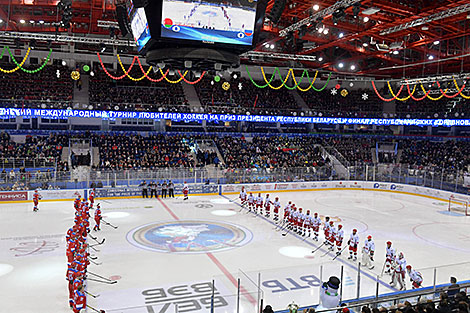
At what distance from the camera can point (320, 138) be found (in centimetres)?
3575

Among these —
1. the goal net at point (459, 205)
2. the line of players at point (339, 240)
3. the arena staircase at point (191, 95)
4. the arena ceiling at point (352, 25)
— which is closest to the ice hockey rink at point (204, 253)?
the line of players at point (339, 240)

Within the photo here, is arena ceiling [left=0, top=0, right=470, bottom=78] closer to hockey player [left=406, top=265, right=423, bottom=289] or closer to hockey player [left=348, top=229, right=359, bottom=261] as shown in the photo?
hockey player [left=348, top=229, right=359, bottom=261]

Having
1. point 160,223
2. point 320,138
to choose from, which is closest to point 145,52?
point 160,223

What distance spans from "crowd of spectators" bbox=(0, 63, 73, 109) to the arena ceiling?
549 centimetres

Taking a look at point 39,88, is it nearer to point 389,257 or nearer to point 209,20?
point 209,20

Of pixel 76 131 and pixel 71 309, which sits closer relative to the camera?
pixel 71 309

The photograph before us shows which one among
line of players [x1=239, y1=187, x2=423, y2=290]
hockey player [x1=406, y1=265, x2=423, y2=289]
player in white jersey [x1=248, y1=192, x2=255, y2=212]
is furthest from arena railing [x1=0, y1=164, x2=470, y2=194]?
hockey player [x1=406, y1=265, x2=423, y2=289]

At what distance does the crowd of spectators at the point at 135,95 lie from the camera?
28.4 m

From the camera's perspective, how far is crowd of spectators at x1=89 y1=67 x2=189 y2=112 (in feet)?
93.3

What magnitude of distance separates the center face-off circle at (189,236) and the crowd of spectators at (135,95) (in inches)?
549

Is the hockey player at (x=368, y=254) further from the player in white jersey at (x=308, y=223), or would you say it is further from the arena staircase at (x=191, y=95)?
the arena staircase at (x=191, y=95)

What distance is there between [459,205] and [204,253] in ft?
56.5

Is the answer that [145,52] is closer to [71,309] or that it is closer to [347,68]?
[71,309]

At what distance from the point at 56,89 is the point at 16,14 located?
1083 centimetres
